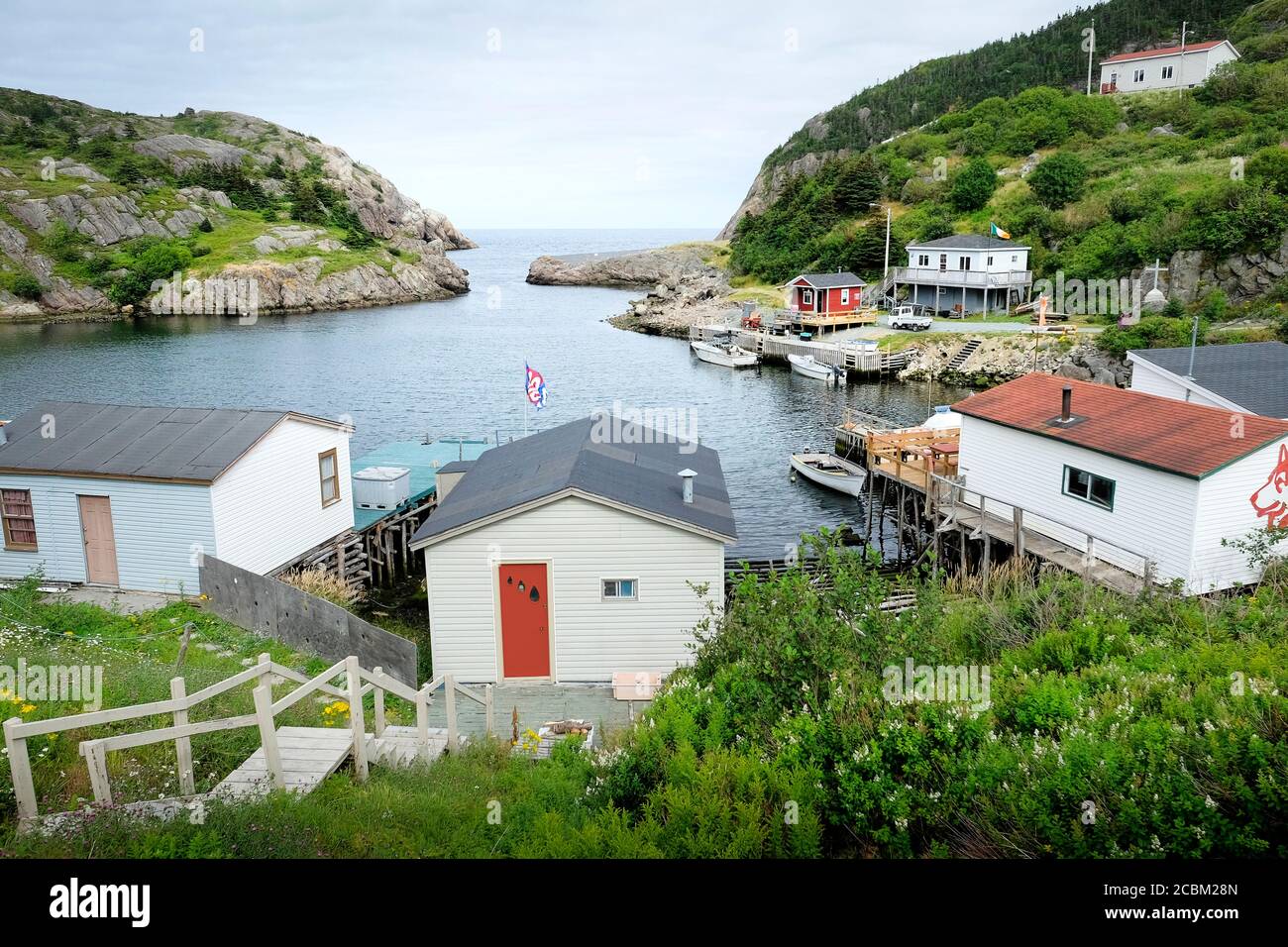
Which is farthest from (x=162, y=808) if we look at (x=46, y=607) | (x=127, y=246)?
(x=127, y=246)

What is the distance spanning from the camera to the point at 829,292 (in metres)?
79.5

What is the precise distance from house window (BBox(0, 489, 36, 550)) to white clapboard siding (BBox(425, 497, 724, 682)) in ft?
37.1

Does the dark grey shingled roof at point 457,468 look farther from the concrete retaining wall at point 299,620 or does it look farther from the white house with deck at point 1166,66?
the white house with deck at point 1166,66

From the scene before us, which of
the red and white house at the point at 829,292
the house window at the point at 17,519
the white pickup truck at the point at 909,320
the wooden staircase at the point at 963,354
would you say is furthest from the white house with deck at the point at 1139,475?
the red and white house at the point at 829,292

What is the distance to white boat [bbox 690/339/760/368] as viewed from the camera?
7562cm

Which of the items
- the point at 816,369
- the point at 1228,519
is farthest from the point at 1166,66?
the point at 1228,519

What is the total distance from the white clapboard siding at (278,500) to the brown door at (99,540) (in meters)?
2.97

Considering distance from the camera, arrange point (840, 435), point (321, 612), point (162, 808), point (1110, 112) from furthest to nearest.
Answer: point (1110, 112) < point (840, 435) < point (321, 612) < point (162, 808)

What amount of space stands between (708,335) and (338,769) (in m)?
78.0

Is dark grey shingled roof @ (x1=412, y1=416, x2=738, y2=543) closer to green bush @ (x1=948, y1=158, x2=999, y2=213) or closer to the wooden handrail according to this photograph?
the wooden handrail

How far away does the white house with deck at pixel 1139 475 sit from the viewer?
2114cm

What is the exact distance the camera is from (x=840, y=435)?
2015 inches

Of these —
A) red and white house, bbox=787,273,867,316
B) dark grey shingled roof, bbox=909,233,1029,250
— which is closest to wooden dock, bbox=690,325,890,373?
red and white house, bbox=787,273,867,316
